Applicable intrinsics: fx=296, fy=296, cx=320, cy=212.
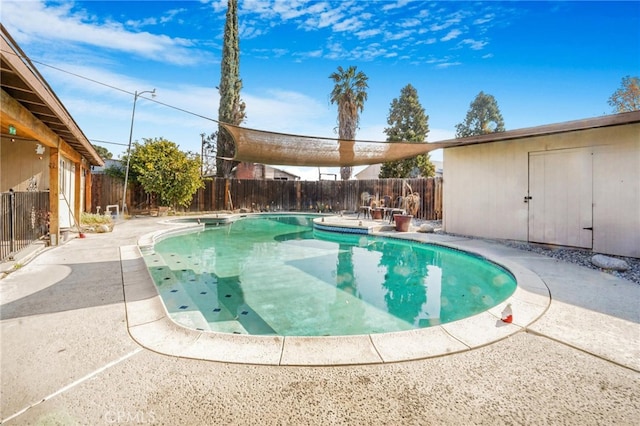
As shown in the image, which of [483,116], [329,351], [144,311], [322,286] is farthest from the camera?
[483,116]

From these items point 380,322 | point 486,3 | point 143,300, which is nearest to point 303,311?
point 380,322

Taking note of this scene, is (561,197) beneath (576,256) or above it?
above

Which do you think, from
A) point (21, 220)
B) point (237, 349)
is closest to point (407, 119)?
point (21, 220)

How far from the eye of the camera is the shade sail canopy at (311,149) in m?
6.04

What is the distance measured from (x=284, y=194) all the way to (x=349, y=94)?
8.50 metres

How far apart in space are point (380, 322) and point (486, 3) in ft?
26.6

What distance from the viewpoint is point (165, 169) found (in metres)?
12.2

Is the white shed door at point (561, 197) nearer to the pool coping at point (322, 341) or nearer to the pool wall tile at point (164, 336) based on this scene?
the pool coping at point (322, 341)

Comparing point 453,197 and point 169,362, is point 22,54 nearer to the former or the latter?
point 169,362

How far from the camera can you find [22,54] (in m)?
2.92

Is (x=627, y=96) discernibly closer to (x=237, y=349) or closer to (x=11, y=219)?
(x=237, y=349)

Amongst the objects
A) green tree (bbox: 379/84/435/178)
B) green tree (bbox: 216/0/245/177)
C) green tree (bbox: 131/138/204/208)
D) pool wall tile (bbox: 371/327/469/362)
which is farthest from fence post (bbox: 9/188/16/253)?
green tree (bbox: 379/84/435/178)

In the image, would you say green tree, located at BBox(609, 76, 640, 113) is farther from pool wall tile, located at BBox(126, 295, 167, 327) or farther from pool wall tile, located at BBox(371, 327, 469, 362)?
pool wall tile, located at BBox(126, 295, 167, 327)

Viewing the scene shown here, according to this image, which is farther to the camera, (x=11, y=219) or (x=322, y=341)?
(x=11, y=219)
